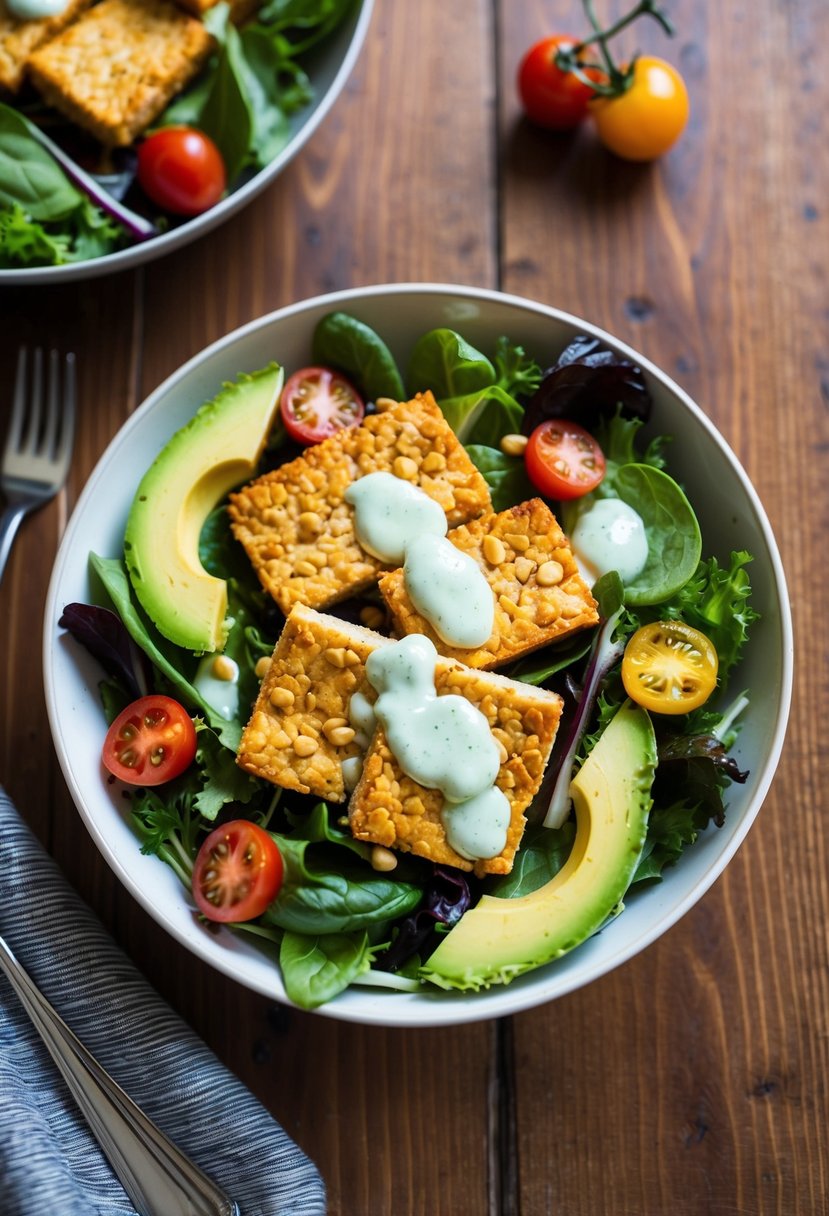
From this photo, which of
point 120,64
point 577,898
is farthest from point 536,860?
point 120,64

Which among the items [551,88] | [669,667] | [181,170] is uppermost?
[551,88]

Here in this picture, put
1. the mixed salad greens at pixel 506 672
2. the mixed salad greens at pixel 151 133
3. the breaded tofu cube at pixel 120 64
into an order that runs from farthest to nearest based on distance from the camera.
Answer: the breaded tofu cube at pixel 120 64 → the mixed salad greens at pixel 151 133 → the mixed salad greens at pixel 506 672

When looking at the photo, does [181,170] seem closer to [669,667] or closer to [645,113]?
[645,113]

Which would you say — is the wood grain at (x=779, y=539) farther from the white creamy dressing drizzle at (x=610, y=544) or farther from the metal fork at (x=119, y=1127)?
the metal fork at (x=119, y=1127)

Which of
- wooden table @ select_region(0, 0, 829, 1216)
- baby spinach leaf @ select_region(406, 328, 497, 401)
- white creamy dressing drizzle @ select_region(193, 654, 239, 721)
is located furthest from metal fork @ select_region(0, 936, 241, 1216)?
baby spinach leaf @ select_region(406, 328, 497, 401)

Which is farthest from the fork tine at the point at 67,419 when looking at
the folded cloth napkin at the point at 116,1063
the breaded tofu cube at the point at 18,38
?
the folded cloth napkin at the point at 116,1063

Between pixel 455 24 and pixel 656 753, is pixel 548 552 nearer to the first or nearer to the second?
pixel 656 753

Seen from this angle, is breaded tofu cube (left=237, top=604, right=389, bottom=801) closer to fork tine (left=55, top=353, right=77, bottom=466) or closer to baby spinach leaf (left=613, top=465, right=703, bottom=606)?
baby spinach leaf (left=613, top=465, right=703, bottom=606)
